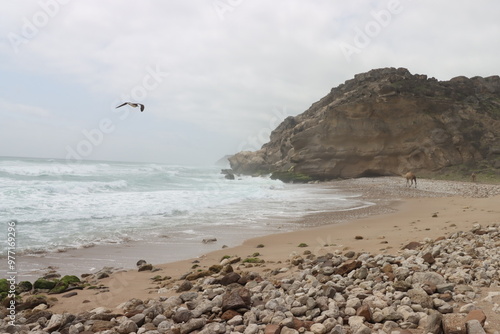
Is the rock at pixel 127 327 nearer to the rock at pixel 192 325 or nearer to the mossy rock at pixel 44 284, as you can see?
the rock at pixel 192 325

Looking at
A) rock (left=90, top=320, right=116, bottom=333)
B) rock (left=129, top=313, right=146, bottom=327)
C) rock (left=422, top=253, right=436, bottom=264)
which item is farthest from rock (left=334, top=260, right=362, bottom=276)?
rock (left=90, top=320, right=116, bottom=333)

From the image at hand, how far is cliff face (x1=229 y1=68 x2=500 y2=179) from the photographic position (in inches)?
1698

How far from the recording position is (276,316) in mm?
3418

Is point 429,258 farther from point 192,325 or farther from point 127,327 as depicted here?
point 127,327

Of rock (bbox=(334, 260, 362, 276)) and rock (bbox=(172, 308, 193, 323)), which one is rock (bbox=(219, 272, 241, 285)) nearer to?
rock (bbox=(172, 308, 193, 323))

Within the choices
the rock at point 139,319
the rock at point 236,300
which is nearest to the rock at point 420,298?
the rock at point 236,300

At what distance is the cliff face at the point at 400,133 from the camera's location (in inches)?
1698

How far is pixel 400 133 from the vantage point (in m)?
44.5

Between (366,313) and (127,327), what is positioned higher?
(366,313)

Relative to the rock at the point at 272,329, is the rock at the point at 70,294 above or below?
below

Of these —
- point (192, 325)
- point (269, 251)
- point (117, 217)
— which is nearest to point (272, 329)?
point (192, 325)

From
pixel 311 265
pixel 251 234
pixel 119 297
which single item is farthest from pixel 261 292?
pixel 251 234

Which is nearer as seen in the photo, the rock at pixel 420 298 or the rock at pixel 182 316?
the rock at pixel 420 298

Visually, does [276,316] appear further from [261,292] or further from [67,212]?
[67,212]
